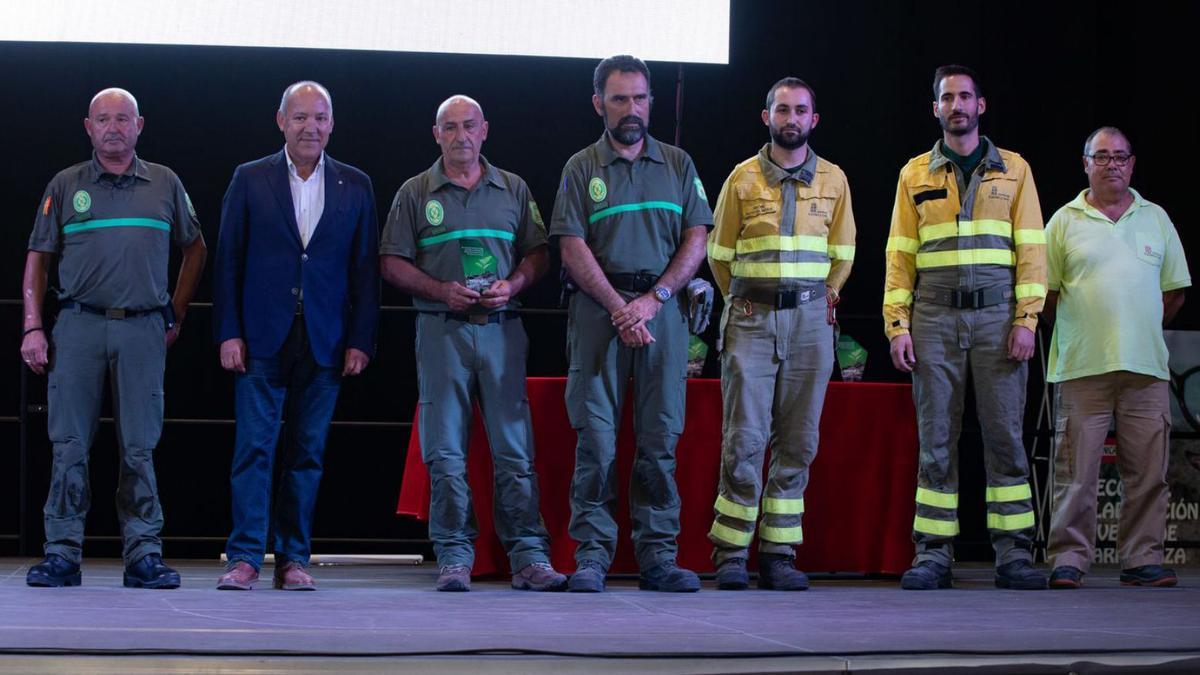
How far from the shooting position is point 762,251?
4.53 metres

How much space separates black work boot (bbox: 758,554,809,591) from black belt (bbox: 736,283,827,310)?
810 mm

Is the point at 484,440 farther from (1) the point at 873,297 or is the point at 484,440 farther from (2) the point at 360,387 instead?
(1) the point at 873,297

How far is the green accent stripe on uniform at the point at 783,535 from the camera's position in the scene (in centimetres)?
449

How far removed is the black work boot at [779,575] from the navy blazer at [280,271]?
1.44 m

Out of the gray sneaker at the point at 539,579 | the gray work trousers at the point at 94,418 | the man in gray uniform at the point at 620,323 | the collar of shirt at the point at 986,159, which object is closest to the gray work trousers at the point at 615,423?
the man in gray uniform at the point at 620,323

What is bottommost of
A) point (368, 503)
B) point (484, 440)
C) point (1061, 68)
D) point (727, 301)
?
point (368, 503)

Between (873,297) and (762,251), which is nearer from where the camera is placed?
(762,251)

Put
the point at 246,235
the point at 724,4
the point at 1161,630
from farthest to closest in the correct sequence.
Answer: the point at 724,4, the point at 246,235, the point at 1161,630

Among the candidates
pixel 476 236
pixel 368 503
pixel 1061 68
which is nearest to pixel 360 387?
pixel 368 503

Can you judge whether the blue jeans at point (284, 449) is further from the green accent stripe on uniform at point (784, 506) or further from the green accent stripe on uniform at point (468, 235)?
the green accent stripe on uniform at point (784, 506)

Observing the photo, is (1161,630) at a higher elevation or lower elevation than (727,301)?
lower

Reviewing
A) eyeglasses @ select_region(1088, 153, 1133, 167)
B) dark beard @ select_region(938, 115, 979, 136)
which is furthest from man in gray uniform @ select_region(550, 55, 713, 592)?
eyeglasses @ select_region(1088, 153, 1133, 167)

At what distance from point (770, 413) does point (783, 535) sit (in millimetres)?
394

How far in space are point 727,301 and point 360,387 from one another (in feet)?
7.09
